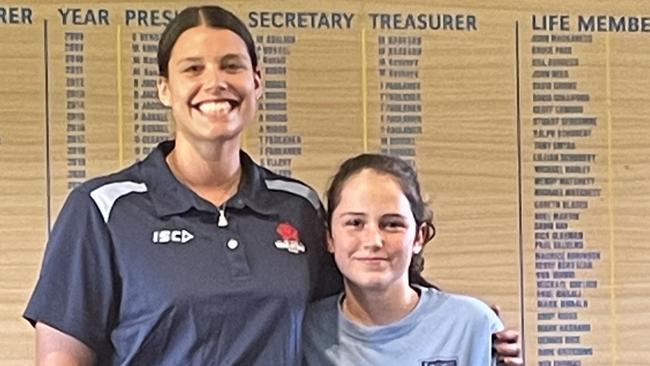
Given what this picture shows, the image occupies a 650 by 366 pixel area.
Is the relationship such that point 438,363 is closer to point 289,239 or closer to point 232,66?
point 289,239

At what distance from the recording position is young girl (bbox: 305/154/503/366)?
1139 millimetres

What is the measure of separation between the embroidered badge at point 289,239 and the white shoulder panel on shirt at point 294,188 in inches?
2.6

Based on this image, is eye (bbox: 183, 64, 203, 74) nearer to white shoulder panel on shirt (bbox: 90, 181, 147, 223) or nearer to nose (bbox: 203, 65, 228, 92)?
nose (bbox: 203, 65, 228, 92)

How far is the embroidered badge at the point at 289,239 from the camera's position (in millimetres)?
1131

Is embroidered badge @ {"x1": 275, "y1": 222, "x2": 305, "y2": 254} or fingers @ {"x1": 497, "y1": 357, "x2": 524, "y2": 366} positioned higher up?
embroidered badge @ {"x1": 275, "y1": 222, "x2": 305, "y2": 254}

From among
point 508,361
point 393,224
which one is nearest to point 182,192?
point 393,224

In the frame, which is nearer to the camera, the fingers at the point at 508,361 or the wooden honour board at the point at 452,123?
the fingers at the point at 508,361

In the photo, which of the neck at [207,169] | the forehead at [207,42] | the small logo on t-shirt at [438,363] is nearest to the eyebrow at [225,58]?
the forehead at [207,42]

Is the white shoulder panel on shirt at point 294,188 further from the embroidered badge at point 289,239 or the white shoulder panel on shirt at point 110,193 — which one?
the white shoulder panel on shirt at point 110,193

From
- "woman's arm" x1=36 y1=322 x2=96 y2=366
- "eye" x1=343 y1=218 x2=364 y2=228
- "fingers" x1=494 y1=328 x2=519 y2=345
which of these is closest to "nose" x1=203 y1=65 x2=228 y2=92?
"eye" x1=343 y1=218 x2=364 y2=228

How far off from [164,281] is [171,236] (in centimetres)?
6

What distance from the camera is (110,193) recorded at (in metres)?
1.09

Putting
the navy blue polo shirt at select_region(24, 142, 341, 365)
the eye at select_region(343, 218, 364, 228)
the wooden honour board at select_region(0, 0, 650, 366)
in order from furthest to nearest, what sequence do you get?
the wooden honour board at select_region(0, 0, 650, 366)
the eye at select_region(343, 218, 364, 228)
the navy blue polo shirt at select_region(24, 142, 341, 365)

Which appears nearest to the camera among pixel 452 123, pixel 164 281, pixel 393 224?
pixel 164 281
